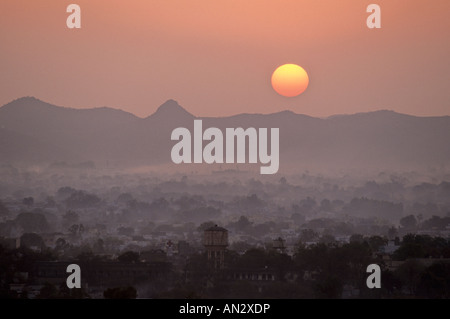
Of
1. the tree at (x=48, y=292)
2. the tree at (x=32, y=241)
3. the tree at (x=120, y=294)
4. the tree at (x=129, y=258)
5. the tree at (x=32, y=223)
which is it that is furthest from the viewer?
the tree at (x=32, y=223)

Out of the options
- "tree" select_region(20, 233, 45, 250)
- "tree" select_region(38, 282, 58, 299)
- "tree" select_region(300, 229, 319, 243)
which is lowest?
"tree" select_region(38, 282, 58, 299)

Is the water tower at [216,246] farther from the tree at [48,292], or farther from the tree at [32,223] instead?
the tree at [32,223]

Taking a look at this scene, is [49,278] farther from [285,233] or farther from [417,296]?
[285,233]

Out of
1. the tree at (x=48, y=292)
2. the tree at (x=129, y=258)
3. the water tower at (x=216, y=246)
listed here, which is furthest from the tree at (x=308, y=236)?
the tree at (x=48, y=292)

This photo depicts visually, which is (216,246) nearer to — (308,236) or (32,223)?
(308,236)

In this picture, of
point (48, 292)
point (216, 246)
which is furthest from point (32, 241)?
point (48, 292)

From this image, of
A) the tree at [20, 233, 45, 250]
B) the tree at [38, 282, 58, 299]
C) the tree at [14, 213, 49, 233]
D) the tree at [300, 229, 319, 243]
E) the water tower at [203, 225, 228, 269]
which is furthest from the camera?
the tree at [14, 213, 49, 233]

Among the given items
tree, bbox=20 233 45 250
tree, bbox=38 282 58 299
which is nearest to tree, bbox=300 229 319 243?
tree, bbox=20 233 45 250

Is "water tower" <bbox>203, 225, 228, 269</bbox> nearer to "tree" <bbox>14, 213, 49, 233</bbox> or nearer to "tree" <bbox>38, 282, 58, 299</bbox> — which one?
"tree" <bbox>38, 282, 58, 299</bbox>

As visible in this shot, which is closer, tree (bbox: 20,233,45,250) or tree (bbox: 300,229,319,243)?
tree (bbox: 20,233,45,250)
